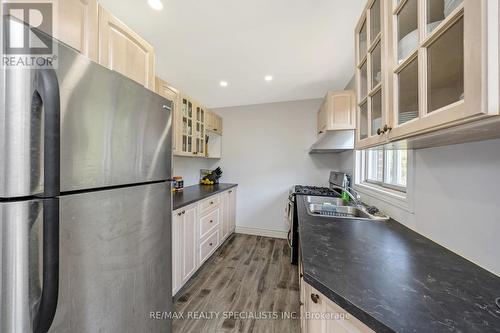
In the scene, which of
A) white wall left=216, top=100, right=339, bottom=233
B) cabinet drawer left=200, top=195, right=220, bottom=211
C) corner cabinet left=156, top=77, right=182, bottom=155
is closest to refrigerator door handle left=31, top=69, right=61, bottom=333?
corner cabinet left=156, top=77, right=182, bottom=155

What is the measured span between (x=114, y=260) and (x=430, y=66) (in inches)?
59.0

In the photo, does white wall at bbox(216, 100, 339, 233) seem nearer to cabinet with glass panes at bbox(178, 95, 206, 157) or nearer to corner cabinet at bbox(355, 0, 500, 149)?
cabinet with glass panes at bbox(178, 95, 206, 157)

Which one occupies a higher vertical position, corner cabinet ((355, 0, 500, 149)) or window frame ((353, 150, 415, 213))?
corner cabinet ((355, 0, 500, 149))

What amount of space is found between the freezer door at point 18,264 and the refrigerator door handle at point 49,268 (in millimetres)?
24

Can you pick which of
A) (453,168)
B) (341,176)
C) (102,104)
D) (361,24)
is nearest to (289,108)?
(341,176)

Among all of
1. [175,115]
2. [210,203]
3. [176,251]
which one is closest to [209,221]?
[210,203]

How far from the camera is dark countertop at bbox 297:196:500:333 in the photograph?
1.65 ft

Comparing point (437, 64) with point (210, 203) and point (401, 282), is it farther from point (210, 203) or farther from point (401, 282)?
point (210, 203)

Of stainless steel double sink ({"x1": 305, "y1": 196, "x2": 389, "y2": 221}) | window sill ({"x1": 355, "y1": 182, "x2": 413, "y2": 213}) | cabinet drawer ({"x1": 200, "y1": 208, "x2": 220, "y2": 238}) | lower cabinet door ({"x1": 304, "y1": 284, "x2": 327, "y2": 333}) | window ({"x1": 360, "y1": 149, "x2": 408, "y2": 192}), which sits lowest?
cabinet drawer ({"x1": 200, "y1": 208, "x2": 220, "y2": 238})

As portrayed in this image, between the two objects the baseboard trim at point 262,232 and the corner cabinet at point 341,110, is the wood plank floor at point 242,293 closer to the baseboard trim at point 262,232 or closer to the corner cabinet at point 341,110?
the baseboard trim at point 262,232

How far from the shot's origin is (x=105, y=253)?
788mm

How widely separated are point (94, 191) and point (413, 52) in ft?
4.52

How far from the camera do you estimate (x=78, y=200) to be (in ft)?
2.22

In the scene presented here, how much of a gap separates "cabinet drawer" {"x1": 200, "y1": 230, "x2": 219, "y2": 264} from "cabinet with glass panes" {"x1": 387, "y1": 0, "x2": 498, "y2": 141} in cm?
222
